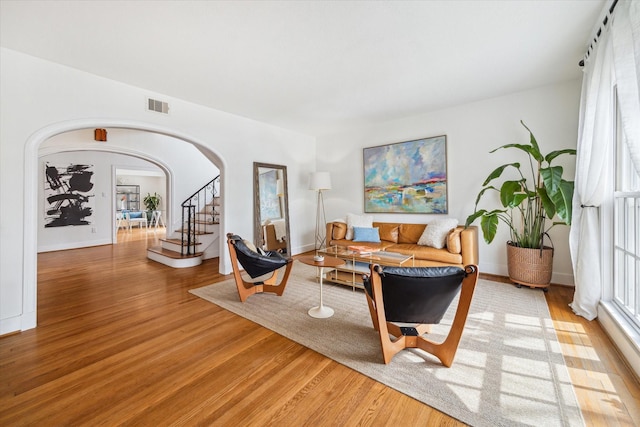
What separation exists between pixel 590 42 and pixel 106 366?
16.7 ft

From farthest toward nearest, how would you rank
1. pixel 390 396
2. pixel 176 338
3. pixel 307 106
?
pixel 307 106, pixel 176 338, pixel 390 396

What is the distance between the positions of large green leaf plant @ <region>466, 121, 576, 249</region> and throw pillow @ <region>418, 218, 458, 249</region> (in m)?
0.42

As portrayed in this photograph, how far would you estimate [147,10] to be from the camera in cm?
207

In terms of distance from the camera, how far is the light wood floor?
4.96 feet

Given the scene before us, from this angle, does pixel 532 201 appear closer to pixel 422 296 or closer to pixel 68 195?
pixel 422 296

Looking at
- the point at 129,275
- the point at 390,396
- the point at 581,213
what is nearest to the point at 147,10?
the point at 390,396

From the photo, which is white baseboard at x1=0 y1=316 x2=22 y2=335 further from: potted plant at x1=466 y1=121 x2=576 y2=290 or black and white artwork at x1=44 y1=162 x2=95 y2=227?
black and white artwork at x1=44 y1=162 x2=95 y2=227

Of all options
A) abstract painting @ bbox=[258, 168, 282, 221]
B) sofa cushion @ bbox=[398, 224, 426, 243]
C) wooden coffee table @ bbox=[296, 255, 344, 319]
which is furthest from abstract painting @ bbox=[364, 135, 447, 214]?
wooden coffee table @ bbox=[296, 255, 344, 319]

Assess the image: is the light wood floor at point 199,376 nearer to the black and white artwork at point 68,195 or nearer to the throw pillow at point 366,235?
the throw pillow at point 366,235

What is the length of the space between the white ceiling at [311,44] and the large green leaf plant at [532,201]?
1.10 meters

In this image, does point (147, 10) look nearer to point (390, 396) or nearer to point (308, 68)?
point (308, 68)

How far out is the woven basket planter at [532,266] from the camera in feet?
10.8

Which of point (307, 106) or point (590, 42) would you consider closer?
point (590, 42)

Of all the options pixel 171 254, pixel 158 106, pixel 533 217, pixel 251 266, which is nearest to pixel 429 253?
pixel 533 217
